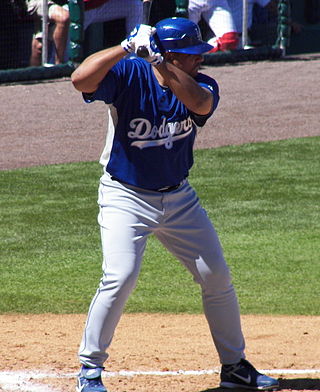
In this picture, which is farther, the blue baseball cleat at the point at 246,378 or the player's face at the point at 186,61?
the blue baseball cleat at the point at 246,378

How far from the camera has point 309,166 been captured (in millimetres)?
9969

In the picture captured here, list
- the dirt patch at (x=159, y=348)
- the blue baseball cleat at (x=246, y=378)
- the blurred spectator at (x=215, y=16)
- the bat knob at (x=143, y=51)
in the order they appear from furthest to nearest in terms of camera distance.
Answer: the blurred spectator at (x=215, y=16), the dirt patch at (x=159, y=348), the blue baseball cleat at (x=246, y=378), the bat knob at (x=143, y=51)

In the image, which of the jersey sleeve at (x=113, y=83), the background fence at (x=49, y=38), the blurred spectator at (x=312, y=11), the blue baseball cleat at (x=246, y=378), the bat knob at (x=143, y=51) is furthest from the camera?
the blurred spectator at (x=312, y=11)

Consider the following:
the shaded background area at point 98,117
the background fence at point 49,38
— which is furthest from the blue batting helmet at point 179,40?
the background fence at point 49,38

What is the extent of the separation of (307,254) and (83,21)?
24.8 feet

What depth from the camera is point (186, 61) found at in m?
4.14

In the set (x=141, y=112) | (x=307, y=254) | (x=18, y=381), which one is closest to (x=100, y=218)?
(x=141, y=112)

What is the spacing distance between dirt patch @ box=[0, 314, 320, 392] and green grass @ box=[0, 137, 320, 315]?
9.9 inches

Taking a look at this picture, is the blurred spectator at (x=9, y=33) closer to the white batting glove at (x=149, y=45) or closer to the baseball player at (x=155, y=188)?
the baseball player at (x=155, y=188)

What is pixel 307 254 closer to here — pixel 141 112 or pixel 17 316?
pixel 17 316

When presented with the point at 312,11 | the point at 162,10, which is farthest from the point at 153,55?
the point at 312,11

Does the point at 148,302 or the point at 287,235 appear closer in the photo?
the point at 148,302

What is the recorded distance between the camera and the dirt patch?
4547 millimetres

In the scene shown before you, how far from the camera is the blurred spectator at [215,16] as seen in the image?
14.8 meters
